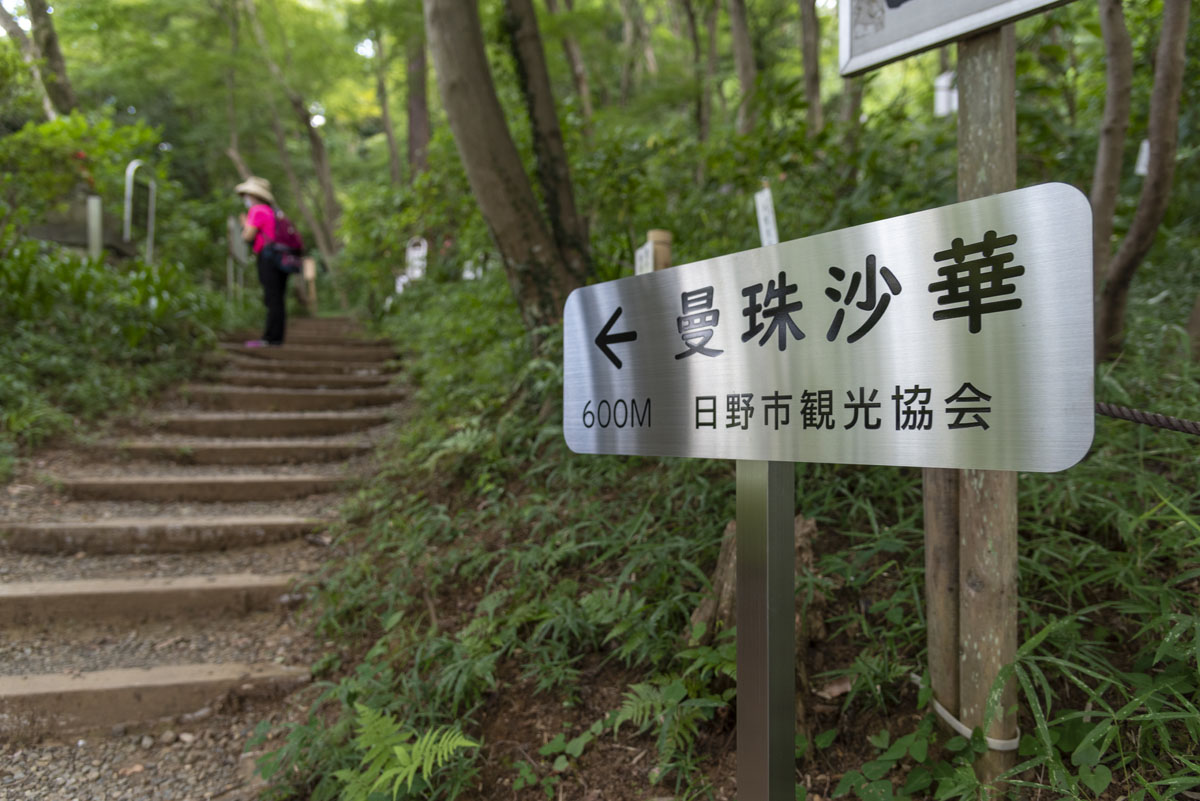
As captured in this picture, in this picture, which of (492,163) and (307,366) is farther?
(307,366)

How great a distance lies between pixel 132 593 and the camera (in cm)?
300

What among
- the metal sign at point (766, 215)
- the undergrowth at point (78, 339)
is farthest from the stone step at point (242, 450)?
the metal sign at point (766, 215)

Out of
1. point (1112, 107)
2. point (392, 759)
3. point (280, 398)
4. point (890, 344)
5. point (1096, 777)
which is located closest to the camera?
point (890, 344)

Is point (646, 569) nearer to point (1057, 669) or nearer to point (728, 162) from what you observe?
point (1057, 669)

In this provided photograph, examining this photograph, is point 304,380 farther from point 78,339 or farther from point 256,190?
point 256,190

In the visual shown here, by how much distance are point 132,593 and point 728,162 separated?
11.8 ft

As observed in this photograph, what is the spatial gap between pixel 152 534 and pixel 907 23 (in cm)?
397

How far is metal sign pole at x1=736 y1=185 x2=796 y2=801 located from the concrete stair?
208cm

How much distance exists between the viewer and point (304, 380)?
592 centimetres

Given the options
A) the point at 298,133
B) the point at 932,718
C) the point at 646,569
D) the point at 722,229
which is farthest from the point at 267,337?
the point at 298,133

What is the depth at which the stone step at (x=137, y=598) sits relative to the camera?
9.45 ft

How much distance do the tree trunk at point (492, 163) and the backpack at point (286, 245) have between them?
11.7 feet

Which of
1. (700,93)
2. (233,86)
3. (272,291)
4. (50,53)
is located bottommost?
(272,291)

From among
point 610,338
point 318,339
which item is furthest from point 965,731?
point 318,339
